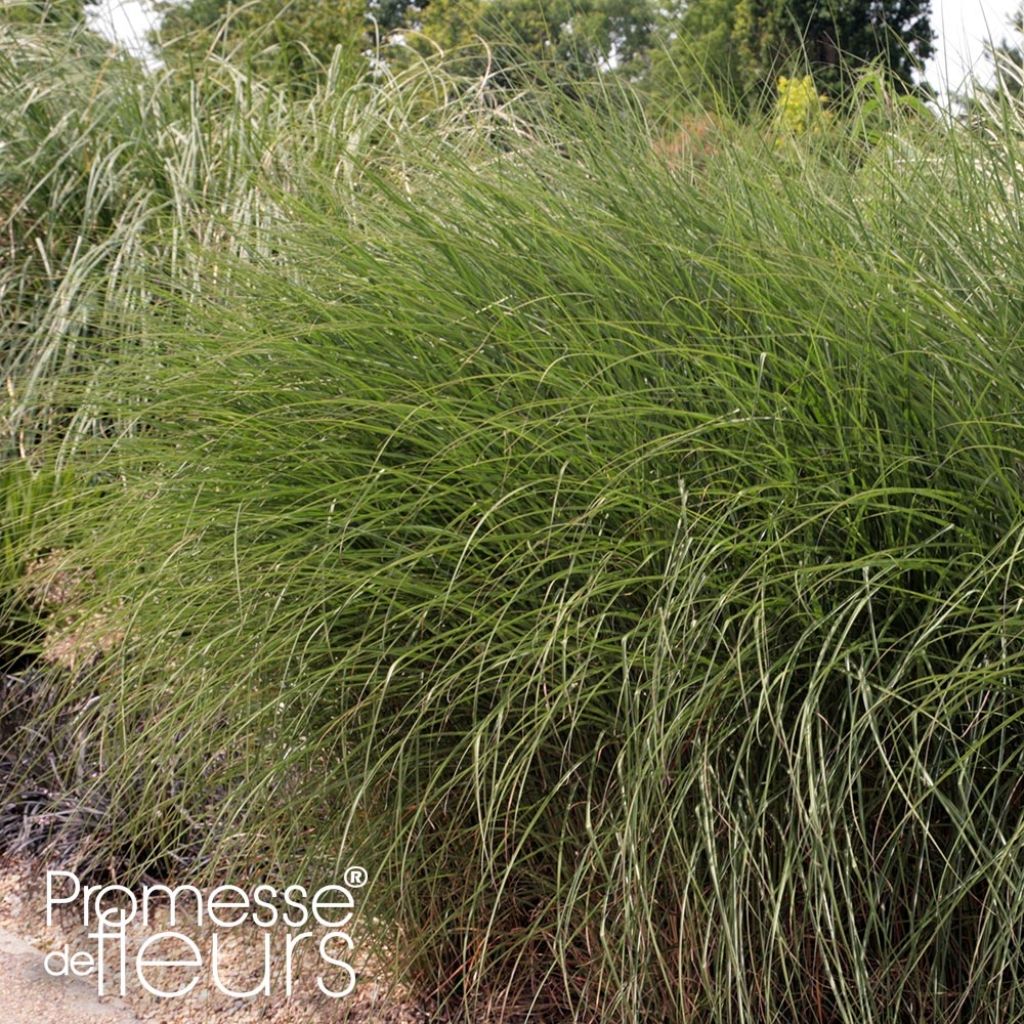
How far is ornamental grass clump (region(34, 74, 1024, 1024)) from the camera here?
2.02m

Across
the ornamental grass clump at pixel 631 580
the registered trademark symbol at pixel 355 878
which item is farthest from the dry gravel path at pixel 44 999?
the registered trademark symbol at pixel 355 878

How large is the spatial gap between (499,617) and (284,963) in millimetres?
1213

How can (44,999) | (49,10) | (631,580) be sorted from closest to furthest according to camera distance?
1. (631,580)
2. (44,999)
3. (49,10)

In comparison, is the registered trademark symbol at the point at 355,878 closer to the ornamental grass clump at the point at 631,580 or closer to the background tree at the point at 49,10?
the ornamental grass clump at the point at 631,580

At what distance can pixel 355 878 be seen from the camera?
8.51 ft

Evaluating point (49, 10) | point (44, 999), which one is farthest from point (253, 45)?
point (44, 999)

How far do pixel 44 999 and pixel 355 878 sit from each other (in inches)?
36.2

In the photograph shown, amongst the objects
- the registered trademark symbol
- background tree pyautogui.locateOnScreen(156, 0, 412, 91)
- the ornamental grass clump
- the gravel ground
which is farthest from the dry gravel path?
background tree pyautogui.locateOnScreen(156, 0, 412, 91)

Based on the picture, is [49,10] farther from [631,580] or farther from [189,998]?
[631,580]

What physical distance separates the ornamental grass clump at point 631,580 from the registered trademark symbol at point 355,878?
3 centimetres

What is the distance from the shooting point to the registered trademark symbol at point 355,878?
8.44ft

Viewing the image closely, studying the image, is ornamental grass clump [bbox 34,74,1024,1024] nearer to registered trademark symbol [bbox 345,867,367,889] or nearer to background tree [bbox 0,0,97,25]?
registered trademark symbol [bbox 345,867,367,889]

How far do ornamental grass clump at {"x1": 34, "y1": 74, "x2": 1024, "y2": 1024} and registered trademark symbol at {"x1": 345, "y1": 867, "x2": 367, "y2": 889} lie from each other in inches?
1.3

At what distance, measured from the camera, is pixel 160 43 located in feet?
18.6
